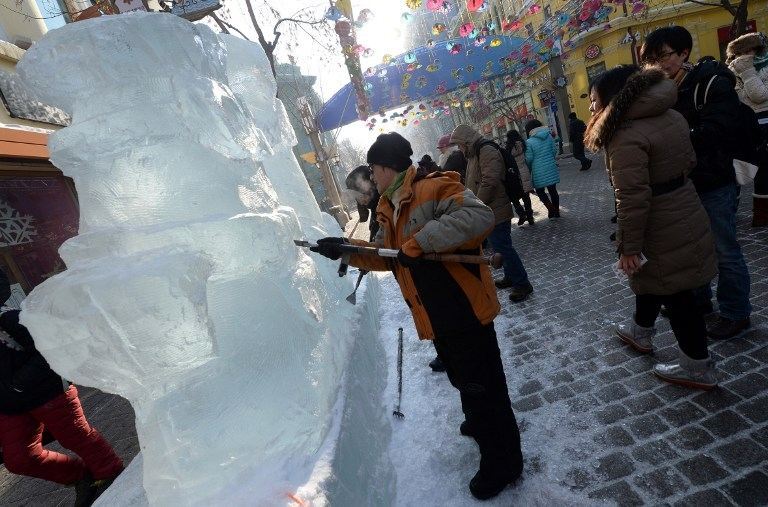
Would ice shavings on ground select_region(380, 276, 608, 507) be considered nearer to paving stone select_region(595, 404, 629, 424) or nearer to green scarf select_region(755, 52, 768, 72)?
paving stone select_region(595, 404, 629, 424)

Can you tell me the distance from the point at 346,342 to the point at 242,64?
2.55 meters

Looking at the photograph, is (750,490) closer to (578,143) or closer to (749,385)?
(749,385)

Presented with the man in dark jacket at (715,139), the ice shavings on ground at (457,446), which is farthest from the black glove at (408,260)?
the man in dark jacket at (715,139)

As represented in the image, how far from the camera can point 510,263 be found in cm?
444

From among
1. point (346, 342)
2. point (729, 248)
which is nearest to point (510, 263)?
point (729, 248)

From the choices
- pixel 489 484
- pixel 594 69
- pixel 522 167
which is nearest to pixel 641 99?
pixel 489 484

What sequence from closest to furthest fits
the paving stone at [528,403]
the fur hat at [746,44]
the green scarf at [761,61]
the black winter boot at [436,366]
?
the paving stone at [528,403]
the black winter boot at [436,366]
the fur hat at [746,44]
the green scarf at [761,61]

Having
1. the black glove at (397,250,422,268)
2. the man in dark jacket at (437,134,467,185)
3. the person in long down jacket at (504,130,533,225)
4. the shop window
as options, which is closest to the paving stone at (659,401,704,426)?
the black glove at (397,250,422,268)

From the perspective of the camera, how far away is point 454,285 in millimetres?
1944

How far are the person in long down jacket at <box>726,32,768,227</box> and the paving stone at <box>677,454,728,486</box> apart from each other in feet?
10.0

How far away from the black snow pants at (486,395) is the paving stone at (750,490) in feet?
2.94

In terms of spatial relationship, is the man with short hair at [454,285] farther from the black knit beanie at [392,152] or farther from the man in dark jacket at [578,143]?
the man in dark jacket at [578,143]

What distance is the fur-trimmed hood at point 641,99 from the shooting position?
203 cm

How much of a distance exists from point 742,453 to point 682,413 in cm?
34
